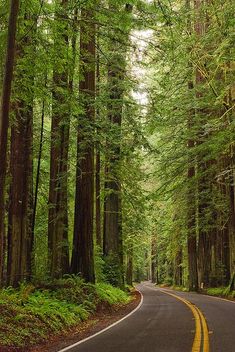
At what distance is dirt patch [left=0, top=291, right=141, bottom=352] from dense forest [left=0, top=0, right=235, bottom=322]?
4.86 feet

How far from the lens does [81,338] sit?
11.5 meters

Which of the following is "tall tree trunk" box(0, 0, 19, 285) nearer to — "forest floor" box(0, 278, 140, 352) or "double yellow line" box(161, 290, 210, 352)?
"forest floor" box(0, 278, 140, 352)

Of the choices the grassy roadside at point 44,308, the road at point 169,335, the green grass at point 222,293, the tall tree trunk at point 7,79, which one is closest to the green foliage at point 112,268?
the green grass at point 222,293

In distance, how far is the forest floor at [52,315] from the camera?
1062 cm

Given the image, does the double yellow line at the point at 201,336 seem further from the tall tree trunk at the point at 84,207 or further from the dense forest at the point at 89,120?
the tall tree trunk at the point at 84,207

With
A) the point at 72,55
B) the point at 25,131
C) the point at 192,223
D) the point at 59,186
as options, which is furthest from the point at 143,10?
the point at 192,223

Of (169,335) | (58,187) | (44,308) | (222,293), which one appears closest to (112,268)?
(222,293)

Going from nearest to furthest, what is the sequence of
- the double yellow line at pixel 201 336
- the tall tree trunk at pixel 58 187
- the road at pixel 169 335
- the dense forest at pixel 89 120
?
the double yellow line at pixel 201 336
the road at pixel 169 335
the dense forest at pixel 89 120
the tall tree trunk at pixel 58 187

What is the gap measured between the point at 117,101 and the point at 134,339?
1091cm

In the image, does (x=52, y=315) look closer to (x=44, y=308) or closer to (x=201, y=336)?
(x=44, y=308)

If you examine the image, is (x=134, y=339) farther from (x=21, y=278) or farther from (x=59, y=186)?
(x=59, y=186)

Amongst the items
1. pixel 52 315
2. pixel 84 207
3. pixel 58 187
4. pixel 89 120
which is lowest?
pixel 52 315

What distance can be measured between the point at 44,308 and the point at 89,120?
691 centimetres

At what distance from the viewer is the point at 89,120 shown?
17172 millimetres
